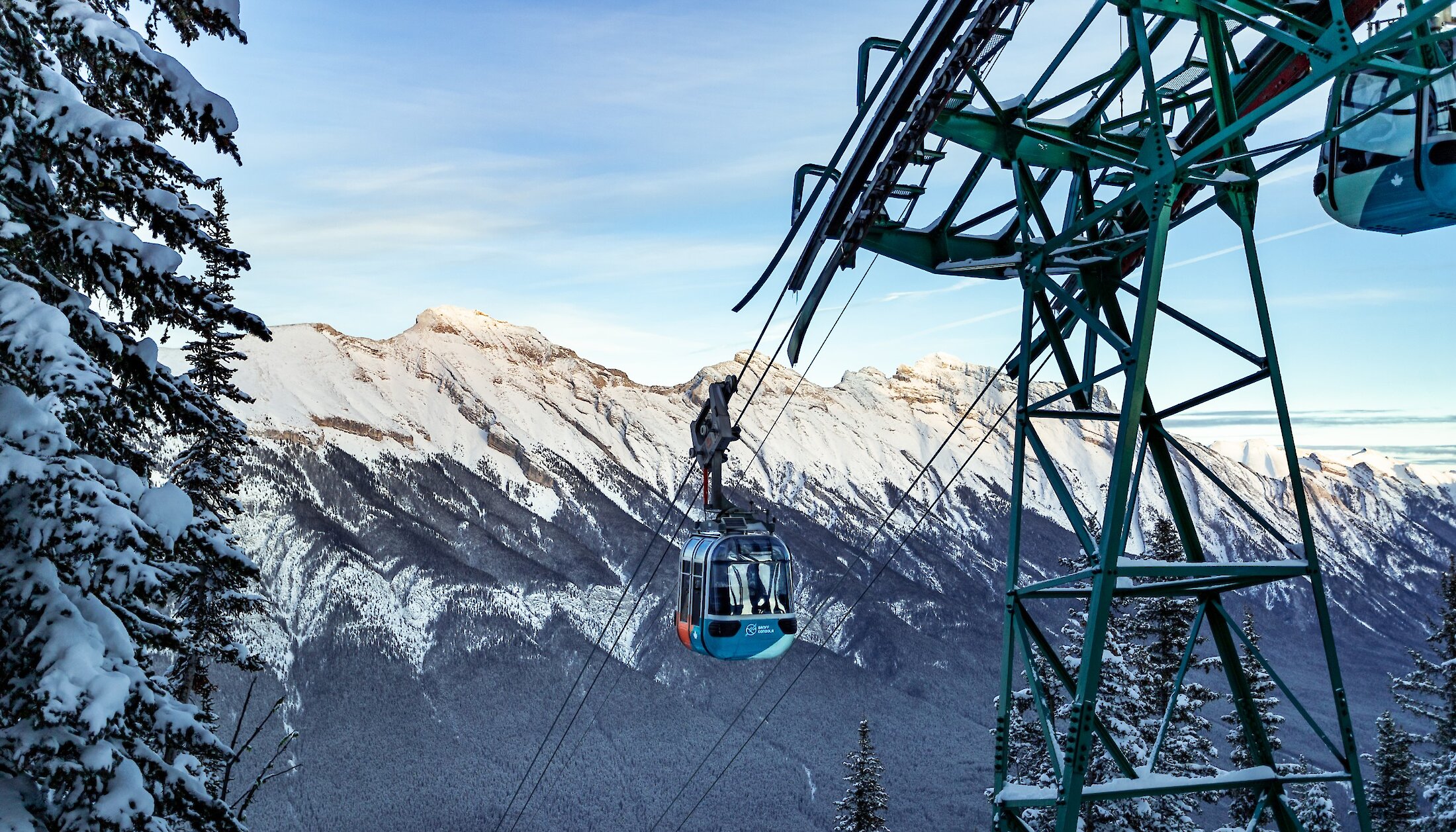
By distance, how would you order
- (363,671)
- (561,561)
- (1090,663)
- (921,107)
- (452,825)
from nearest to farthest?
(1090,663) < (921,107) < (452,825) < (363,671) < (561,561)

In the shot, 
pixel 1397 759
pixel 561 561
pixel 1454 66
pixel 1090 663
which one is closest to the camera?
pixel 1454 66

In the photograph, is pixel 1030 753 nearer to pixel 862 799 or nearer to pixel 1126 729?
pixel 1126 729

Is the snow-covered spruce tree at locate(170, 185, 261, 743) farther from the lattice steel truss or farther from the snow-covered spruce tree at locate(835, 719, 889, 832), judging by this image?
the snow-covered spruce tree at locate(835, 719, 889, 832)

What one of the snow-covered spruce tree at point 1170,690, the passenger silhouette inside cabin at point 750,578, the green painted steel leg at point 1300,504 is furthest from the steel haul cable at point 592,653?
the snow-covered spruce tree at point 1170,690

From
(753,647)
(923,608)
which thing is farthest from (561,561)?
(753,647)

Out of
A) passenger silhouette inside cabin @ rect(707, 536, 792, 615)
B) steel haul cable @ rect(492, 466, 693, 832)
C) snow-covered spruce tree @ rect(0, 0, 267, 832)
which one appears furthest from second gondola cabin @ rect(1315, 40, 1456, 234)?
passenger silhouette inside cabin @ rect(707, 536, 792, 615)

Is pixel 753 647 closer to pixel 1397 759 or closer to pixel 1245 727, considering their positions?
pixel 1245 727

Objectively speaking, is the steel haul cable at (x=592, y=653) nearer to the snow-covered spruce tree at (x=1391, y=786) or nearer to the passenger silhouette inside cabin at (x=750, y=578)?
the passenger silhouette inside cabin at (x=750, y=578)
